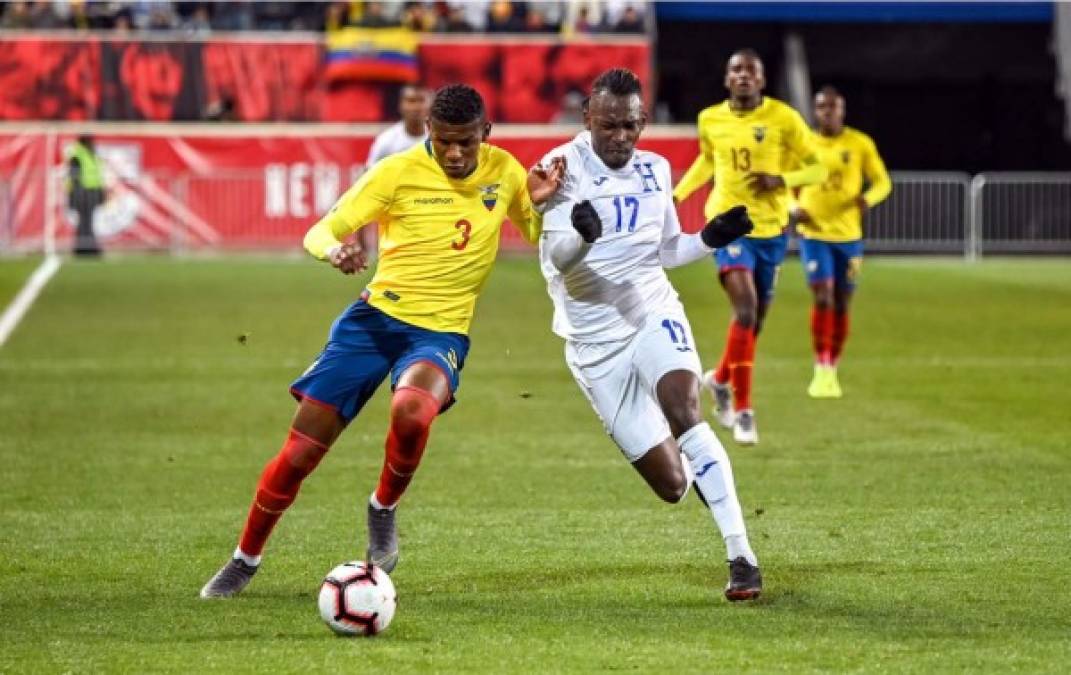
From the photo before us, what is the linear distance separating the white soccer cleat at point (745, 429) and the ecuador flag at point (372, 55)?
24718 mm

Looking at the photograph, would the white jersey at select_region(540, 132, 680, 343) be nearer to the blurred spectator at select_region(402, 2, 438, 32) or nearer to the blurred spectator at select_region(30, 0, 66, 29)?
the blurred spectator at select_region(402, 2, 438, 32)

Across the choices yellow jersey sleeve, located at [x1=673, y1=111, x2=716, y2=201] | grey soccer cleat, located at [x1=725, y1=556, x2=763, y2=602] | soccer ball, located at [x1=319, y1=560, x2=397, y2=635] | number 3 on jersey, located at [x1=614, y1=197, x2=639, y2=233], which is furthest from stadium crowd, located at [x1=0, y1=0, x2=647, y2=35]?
soccer ball, located at [x1=319, y1=560, x2=397, y2=635]

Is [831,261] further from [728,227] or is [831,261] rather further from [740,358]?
[728,227]

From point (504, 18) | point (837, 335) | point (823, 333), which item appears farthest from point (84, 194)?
point (823, 333)

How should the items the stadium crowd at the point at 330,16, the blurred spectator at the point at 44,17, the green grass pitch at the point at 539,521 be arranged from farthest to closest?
the stadium crowd at the point at 330,16 < the blurred spectator at the point at 44,17 < the green grass pitch at the point at 539,521

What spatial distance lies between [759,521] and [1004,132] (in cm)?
3530

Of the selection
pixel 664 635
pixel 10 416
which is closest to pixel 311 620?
pixel 664 635

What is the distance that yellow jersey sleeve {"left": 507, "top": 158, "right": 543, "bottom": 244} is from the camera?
31.3 feet

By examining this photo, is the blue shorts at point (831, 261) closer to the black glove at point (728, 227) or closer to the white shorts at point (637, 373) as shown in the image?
the white shorts at point (637, 373)

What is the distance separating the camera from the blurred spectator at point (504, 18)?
130 ft

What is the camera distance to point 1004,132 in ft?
148

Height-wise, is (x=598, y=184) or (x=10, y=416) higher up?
(x=598, y=184)

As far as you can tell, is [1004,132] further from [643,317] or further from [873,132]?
[643,317]

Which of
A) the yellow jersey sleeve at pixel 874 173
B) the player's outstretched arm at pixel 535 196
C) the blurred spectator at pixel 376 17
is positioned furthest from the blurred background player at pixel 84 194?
the player's outstretched arm at pixel 535 196
